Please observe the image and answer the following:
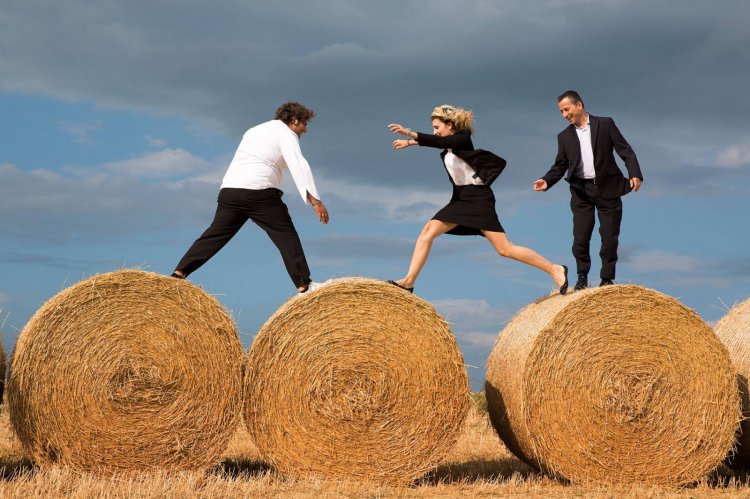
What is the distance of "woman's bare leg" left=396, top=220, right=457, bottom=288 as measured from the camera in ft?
23.8

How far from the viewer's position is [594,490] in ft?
21.6

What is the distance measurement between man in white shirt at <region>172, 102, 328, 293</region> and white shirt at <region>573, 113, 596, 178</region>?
109 inches

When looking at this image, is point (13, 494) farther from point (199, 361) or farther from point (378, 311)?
point (378, 311)

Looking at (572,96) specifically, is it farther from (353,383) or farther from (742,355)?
(353,383)

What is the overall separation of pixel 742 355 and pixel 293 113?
510 cm

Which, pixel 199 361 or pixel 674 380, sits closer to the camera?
pixel 199 361

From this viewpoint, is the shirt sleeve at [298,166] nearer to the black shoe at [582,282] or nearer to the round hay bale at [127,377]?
the round hay bale at [127,377]

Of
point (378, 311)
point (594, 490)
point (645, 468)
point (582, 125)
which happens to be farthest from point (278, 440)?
point (582, 125)

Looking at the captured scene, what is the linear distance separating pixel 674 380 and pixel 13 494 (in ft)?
18.5

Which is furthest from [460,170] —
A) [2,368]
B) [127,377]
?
[2,368]

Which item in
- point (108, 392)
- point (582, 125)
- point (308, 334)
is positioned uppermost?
point (582, 125)

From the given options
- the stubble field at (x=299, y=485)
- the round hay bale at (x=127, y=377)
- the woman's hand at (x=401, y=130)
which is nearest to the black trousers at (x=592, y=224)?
the woman's hand at (x=401, y=130)

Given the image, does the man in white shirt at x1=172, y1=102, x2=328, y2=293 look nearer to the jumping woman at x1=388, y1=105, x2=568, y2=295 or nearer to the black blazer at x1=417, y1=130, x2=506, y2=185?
the jumping woman at x1=388, y1=105, x2=568, y2=295

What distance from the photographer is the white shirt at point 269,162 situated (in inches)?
284
